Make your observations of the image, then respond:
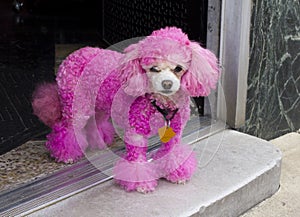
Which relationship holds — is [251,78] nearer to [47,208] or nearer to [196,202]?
[196,202]

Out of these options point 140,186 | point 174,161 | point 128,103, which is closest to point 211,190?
point 174,161

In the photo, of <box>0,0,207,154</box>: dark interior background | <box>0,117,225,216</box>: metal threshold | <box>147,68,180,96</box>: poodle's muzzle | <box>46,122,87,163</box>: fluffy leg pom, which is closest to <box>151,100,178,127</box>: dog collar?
<box>147,68,180,96</box>: poodle's muzzle

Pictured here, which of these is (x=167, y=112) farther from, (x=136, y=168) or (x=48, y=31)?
(x=48, y=31)

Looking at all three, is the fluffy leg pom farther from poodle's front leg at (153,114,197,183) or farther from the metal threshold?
poodle's front leg at (153,114,197,183)

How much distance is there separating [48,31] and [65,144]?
3161mm

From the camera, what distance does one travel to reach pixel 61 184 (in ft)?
6.55

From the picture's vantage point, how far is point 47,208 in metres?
1.84

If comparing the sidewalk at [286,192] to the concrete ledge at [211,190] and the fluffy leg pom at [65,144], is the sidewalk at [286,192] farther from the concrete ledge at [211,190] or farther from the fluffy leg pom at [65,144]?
the fluffy leg pom at [65,144]

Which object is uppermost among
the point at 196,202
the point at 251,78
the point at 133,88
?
the point at 133,88

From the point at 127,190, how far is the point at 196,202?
264 millimetres

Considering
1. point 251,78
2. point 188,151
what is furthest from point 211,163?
point 251,78

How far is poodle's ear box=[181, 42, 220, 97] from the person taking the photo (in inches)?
69.7

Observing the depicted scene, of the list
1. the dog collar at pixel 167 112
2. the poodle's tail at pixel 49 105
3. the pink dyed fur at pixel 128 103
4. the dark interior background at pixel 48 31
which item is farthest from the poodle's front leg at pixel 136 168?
the dark interior background at pixel 48 31

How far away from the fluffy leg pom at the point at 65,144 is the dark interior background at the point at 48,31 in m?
0.34
